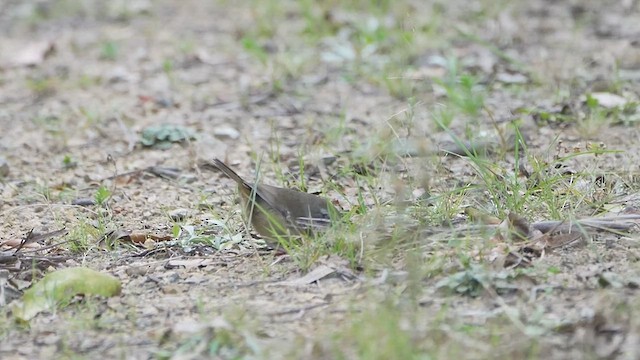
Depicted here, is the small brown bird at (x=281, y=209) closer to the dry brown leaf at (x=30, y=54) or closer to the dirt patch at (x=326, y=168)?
the dirt patch at (x=326, y=168)

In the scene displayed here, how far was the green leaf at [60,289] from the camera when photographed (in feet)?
8.35

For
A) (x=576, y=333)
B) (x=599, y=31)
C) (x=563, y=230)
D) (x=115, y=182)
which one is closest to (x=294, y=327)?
(x=576, y=333)

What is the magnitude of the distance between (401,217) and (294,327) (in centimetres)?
48

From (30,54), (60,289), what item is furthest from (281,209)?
(30,54)

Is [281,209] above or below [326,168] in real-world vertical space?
above

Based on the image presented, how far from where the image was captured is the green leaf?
2.54 metres

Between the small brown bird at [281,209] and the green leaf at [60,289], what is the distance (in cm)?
48

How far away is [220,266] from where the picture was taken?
283 centimetres

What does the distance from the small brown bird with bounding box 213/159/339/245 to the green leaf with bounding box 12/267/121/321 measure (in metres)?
0.48

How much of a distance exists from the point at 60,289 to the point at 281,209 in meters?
0.69

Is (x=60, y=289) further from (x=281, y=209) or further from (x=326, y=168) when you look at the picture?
(x=326, y=168)

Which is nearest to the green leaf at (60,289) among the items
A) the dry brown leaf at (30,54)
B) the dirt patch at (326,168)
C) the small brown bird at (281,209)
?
the dirt patch at (326,168)

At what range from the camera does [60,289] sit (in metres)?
2.57

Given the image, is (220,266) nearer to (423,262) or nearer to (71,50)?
(423,262)
